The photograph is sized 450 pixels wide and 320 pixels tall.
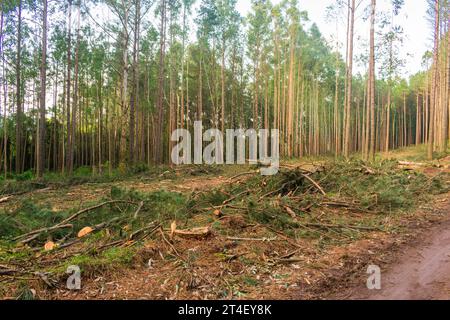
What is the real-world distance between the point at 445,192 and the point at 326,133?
28086 millimetres

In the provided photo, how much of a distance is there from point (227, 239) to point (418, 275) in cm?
247

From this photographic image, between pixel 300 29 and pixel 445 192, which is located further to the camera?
pixel 300 29

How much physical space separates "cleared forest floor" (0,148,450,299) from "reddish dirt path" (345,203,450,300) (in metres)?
0.22

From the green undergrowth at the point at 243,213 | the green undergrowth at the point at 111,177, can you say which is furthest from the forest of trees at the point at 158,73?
the green undergrowth at the point at 243,213

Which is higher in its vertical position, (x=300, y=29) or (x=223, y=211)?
(x=300, y=29)

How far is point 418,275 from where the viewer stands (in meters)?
3.79

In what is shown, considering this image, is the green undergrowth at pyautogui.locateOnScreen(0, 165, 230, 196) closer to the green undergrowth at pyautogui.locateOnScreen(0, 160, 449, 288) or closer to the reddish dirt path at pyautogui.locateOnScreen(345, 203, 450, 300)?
the green undergrowth at pyautogui.locateOnScreen(0, 160, 449, 288)

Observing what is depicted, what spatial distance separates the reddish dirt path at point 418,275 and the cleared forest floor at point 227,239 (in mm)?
217

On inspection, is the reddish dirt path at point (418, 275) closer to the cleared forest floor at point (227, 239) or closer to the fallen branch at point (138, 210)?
the cleared forest floor at point (227, 239)

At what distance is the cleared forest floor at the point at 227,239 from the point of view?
356 centimetres

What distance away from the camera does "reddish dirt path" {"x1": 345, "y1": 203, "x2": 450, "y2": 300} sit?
330 cm
